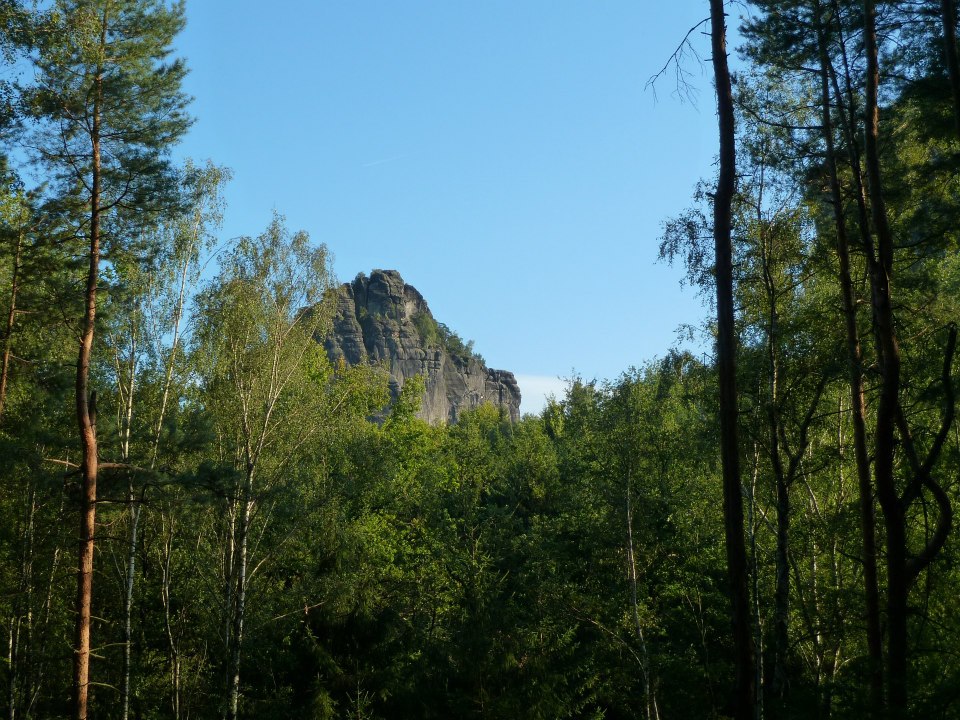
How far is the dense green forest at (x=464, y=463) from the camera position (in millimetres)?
10727

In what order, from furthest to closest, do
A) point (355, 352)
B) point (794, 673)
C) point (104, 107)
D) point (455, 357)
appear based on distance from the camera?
point (455, 357)
point (355, 352)
point (794, 673)
point (104, 107)

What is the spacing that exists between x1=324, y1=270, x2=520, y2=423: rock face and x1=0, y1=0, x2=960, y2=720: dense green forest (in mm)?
53877

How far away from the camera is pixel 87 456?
10719 millimetres

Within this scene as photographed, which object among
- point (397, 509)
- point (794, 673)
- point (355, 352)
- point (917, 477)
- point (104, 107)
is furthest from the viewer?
point (355, 352)

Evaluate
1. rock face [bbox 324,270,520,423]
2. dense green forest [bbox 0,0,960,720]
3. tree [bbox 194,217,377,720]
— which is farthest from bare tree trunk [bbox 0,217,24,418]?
rock face [bbox 324,270,520,423]

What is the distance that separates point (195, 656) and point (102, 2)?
11564mm

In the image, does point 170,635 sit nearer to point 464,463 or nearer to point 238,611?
point 238,611

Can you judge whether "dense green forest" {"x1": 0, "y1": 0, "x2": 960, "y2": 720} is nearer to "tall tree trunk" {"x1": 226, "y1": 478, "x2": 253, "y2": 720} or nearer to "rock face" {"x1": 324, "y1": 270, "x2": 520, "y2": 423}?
"tall tree trunk" {"x1": 226, "y1": 478, "x2": 253, "y2": 720}

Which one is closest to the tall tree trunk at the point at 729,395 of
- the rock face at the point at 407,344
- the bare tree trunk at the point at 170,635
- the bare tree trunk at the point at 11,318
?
the bare tree trunk at the point at 11,318

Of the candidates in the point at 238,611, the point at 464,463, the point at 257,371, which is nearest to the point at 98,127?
the point at 257,371

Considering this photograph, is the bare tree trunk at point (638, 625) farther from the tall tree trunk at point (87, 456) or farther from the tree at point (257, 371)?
the tall tree trunk at point (87, 456)

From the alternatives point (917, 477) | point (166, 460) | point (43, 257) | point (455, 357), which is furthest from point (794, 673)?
point (455, 357)

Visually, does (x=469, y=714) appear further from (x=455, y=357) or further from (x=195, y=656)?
(x=455, y=357)

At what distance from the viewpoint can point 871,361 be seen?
12.1 metres
